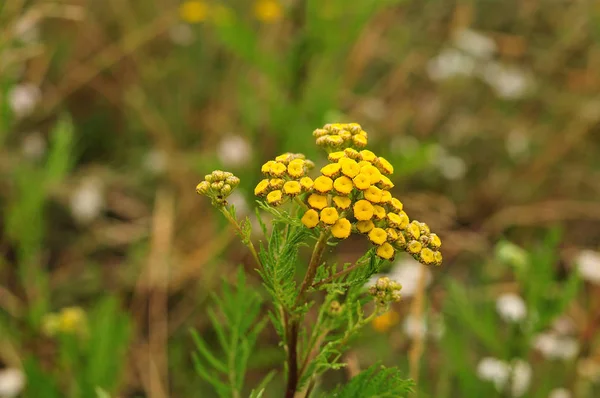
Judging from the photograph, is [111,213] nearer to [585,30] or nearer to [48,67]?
[48,67]

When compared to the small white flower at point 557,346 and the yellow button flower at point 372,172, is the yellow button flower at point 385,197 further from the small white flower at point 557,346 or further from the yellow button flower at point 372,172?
the small white flower at point 557,346

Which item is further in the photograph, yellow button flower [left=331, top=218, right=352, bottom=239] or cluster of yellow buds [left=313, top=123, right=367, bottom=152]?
cluster of yellow buds [left=313, top=123, right=367, bottom=152]

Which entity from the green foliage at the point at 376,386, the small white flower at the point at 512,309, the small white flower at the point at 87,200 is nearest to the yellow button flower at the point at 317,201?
the green foliage at the point at 376,386

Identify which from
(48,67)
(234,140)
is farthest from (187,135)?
(48,67)

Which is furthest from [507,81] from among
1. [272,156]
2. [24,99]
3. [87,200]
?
[24,99]

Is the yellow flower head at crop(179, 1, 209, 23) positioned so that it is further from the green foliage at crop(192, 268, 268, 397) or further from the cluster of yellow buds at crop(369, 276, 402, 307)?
the cluster of yellow buds at crop(369, 276, 402, 307)

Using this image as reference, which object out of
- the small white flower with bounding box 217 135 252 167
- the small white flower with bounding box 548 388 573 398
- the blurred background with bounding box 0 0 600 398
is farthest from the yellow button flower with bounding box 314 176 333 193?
the small white flower with bounding box 217 135 252 167
